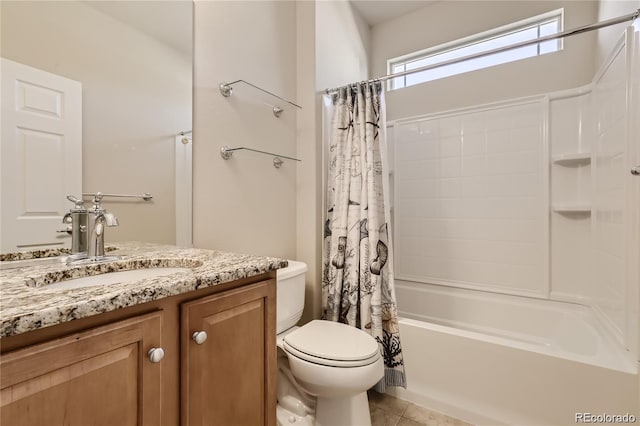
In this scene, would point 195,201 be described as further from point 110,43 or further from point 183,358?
point 183,358

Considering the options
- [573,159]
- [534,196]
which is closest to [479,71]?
[573,159]

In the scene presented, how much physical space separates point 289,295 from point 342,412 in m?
0.59

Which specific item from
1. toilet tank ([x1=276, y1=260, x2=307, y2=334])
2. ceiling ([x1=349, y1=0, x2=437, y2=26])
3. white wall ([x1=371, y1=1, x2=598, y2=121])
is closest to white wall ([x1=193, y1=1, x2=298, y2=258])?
toilet tank ([x1=276, y1=260, x2=307, y2=334])

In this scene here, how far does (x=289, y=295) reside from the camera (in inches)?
61.2

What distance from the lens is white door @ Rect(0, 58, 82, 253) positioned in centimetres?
88

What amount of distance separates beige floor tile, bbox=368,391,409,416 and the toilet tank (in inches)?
26.8

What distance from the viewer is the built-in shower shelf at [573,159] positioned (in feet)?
6.31

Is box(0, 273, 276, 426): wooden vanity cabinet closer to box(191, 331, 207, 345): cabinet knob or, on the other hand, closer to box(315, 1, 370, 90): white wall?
box(191, 331, 207, 345): cabinet knob

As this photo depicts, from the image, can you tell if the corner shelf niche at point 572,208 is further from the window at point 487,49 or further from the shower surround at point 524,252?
the window at point 487,49

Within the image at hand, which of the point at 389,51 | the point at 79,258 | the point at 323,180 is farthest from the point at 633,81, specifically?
the point at 79,258

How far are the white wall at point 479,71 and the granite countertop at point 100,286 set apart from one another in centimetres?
220

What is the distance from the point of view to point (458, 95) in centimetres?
241

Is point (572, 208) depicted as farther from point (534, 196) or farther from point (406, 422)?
point (406, 422)

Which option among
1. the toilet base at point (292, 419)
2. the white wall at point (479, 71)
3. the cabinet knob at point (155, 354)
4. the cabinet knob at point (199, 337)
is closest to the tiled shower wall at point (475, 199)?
the white wall at point (479, 71)
